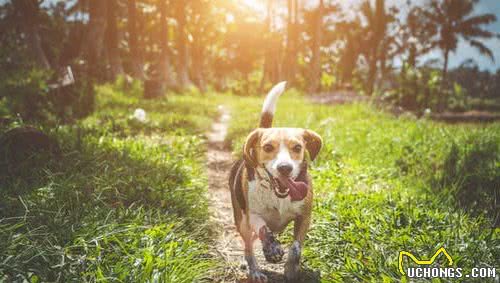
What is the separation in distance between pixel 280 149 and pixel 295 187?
11.6 inches

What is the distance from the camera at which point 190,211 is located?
3990 mm

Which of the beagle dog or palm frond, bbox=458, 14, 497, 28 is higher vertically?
palm frond, bbox=458, 14, 497, 28

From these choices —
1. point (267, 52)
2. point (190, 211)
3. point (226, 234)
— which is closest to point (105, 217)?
point (190, 211)

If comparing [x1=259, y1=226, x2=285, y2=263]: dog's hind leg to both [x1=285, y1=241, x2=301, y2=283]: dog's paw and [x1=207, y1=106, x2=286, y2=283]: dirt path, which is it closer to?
[x1=285, y1=241, x2=301, y2=283]: dog's paw

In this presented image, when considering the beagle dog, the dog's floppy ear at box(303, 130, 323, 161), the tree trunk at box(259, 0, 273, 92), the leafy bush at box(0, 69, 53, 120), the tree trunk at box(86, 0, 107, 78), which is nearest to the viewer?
the beagle dog

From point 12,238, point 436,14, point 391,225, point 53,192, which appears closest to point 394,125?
point 391,225

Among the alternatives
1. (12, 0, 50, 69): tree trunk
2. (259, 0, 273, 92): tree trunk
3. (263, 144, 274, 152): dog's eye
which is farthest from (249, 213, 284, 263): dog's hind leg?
(259, 0, 273, 92): tree trunk

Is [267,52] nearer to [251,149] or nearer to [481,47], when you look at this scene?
[481,47]

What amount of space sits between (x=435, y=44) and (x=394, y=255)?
47.1 meters

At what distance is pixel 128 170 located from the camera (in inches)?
187

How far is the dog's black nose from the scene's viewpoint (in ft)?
8.56

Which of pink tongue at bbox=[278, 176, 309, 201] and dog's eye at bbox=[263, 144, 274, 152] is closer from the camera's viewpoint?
pink tongue at bbox=[278, 176, 309, 201]

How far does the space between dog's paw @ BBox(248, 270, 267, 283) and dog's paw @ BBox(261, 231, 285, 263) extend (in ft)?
0.49

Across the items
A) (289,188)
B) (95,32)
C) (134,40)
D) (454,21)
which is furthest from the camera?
(454,21)
